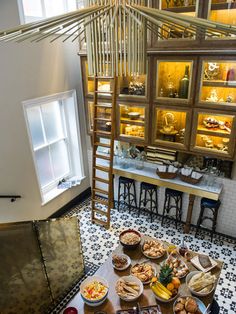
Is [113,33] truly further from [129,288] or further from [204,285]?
[204,285]

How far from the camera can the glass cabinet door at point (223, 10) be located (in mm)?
2881

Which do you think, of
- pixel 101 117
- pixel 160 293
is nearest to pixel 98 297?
pixel 160 293

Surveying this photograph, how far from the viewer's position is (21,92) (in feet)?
11.4

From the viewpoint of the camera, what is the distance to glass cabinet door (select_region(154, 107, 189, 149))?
12.5 feet

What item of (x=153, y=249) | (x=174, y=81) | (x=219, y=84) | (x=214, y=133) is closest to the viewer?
(x=153, y=249)

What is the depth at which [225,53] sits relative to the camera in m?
2.99

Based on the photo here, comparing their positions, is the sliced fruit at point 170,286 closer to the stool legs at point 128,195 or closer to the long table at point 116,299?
the long table at point 116,299

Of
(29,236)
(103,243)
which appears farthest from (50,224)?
(103,243)

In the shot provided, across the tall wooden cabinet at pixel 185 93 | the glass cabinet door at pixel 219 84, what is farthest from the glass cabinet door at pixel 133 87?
the glass cabinet door at pixel 219 84

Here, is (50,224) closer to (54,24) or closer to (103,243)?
(103,243)

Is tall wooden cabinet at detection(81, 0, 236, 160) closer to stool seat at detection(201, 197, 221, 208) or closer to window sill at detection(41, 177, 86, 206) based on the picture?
stool seat at detection(201, 197, 221, 208)

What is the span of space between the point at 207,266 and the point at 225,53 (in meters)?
2.50

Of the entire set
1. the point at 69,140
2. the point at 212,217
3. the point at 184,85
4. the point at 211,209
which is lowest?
the point at 212,217

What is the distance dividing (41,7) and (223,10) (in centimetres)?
256
